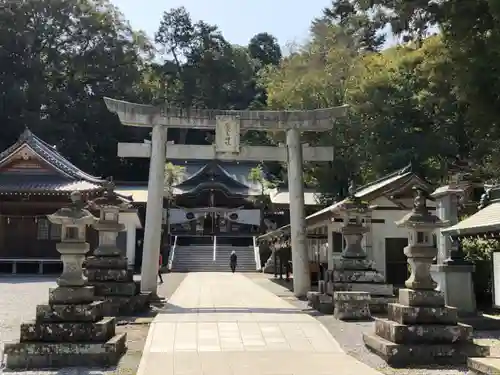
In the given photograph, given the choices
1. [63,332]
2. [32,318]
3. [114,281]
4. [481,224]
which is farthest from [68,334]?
[481,224]

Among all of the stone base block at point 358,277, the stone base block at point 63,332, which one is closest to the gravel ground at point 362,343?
the stone base block at point 358,277

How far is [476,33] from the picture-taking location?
14.4m

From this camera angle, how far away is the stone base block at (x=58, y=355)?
802 cm

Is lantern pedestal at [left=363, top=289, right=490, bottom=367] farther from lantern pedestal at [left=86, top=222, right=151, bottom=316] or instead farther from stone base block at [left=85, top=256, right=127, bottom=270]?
stone base block at [left=85, top=256, right=127, bottom=270]

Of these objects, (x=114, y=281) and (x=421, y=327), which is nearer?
(x=421, y=327)

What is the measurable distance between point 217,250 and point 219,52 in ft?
97.8

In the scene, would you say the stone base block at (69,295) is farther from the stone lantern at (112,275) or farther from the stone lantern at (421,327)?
the stone lantern at (421,327)

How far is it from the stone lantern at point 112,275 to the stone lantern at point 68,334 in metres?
3.96

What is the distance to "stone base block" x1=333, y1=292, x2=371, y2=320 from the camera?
488 inches

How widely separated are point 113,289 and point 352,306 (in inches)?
224

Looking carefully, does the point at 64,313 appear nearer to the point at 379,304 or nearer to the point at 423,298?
the point at 423,298

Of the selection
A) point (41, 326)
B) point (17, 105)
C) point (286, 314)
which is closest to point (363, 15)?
point (286, 314)

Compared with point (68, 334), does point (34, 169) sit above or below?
above

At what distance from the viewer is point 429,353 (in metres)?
8.34
